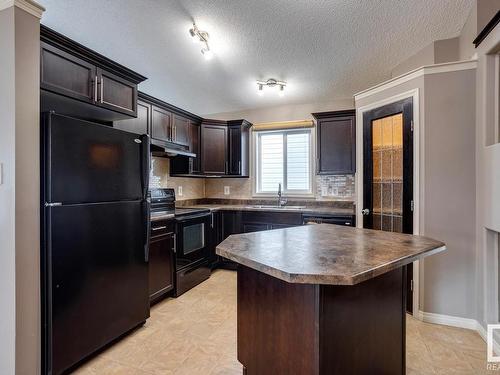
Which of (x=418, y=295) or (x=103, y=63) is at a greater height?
(x=103, y=63)

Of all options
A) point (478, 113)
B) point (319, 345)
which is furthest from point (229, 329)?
point (478, 113)

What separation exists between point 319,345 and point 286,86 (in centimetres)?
319

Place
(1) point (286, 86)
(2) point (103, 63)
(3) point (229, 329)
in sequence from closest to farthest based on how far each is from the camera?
(2) point (103, 63) → (3) point (229, 329) → (1) point (286, 86)

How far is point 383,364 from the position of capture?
57.9 inches

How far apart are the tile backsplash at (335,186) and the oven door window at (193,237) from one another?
1.84 meters

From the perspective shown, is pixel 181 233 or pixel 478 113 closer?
pixel 478 113

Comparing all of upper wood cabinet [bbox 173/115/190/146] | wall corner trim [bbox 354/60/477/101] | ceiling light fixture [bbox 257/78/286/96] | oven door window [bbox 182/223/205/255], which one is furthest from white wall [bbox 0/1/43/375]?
wall corner trim [bbox 354/60/477/101]

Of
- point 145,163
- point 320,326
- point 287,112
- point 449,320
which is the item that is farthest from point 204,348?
point 287,112

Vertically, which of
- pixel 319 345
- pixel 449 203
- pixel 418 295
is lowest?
pixel 418 295

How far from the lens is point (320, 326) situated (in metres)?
1.14

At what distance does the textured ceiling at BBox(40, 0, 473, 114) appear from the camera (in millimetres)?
2094

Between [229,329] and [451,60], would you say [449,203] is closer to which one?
[451,60]

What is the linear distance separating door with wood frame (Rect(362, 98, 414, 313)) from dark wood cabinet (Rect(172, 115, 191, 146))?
91.8 inches

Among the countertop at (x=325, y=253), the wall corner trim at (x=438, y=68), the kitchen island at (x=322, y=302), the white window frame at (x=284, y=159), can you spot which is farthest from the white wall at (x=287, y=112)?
the kitchen island at (x=322, y=302)
